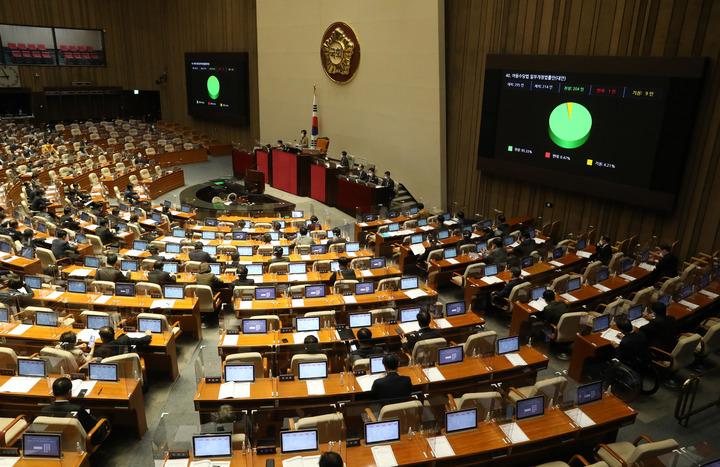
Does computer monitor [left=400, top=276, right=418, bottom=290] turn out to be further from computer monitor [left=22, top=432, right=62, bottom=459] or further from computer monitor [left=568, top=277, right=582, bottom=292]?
computer monitor [left=22, top=432, right=62, bottom=459]

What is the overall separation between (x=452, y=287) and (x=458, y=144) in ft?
22.8

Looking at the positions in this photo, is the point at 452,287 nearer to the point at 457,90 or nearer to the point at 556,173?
the point at 556,173

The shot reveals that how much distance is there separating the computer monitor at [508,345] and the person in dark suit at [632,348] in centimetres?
164

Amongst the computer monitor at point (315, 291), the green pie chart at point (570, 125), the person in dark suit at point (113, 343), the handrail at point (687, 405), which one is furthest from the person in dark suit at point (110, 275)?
the green pie chart at point (570, 125)

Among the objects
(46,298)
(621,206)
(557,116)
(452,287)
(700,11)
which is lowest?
(452,287)

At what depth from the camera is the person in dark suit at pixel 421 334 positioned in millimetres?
7547

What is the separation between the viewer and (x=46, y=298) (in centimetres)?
898

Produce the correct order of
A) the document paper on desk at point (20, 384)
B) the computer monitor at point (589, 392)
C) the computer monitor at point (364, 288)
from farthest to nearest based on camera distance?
the computer monitor at point (364, 288), the document paper on desk at point (20, 384), the computer monitor at point (589, 392)

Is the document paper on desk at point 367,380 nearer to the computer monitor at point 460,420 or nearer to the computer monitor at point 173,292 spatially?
the computer monitor at point 460,420

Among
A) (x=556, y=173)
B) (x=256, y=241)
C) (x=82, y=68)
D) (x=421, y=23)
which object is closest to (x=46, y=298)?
(x=256, y=241)

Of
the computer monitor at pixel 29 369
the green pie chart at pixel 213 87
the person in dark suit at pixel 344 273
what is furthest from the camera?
the green pie chart at pixel 213 87

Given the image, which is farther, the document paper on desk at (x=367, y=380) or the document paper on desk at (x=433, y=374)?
the document paper on desk at (x=433, y=374)

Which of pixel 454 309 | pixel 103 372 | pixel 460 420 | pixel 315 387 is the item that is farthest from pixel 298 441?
pixel 454 309

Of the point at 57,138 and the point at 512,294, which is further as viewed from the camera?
the point at 57,138
